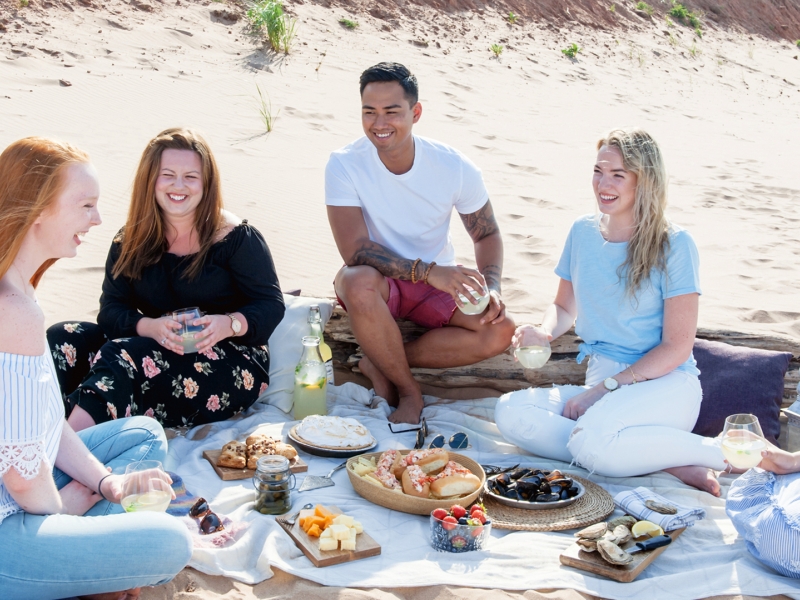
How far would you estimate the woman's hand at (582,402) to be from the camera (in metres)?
4.13

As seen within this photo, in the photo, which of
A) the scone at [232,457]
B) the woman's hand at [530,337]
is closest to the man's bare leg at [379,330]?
the woman's hand at [530,337]

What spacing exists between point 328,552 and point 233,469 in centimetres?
89

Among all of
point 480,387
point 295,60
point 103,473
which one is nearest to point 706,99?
point 295,60

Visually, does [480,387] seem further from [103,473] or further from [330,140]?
[330,140]

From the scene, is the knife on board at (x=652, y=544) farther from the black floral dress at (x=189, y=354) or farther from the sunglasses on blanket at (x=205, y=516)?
the black floral dress at (x=189, y=354)

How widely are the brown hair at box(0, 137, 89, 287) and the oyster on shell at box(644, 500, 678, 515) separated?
2.50 metres

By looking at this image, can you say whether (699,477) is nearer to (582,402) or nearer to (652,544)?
(582,402)

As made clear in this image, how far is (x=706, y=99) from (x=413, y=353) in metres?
15.3

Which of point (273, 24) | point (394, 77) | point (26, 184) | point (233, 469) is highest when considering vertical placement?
point (273, 24)

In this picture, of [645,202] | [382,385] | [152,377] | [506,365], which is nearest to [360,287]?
[382,385]

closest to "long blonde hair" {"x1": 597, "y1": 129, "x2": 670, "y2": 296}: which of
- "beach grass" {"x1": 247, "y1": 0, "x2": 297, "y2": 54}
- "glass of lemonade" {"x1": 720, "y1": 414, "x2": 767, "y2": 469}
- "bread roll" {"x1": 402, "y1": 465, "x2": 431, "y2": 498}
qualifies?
"glass of lemonade" {"x1": 720, "y1": 414, "x2": 767, "y2": 469}

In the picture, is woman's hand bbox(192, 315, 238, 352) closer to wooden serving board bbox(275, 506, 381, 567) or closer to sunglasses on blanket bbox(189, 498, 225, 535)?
sunglasses on blanket bbox(189, 498, 225, 535)

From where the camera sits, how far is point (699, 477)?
3.88 m

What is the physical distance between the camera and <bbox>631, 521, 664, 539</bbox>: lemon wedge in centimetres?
331
